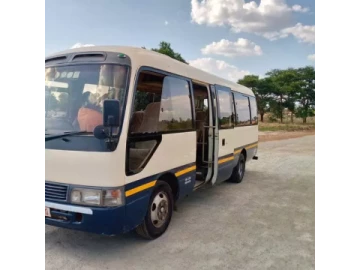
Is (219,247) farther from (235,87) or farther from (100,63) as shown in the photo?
(235,87)

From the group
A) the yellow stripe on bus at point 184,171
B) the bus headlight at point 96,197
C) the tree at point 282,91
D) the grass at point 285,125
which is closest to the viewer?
the bus headlight at point 96,197

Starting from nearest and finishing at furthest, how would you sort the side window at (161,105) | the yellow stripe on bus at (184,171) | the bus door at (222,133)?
the side window at (161,105) < the yellow stripe on bus at (184,171) < the bus door at (222,133)

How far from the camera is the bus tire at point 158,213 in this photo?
3820mm

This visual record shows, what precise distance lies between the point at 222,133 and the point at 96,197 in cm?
347

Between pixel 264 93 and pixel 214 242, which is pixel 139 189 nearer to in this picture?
pixel 214 242

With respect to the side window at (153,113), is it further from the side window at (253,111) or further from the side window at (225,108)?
the side window at (253,111)

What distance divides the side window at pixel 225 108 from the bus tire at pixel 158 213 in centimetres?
230

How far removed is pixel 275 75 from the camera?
39969 millimetres

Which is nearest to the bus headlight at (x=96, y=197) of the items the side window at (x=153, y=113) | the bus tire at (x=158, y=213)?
the side window at (x=153, y=113)

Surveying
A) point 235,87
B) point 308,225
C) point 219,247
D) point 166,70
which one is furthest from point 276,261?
point 235,87

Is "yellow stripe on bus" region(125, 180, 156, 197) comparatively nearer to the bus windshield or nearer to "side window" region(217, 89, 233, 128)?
the bus windshield

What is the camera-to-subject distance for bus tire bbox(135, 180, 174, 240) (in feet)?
12.5

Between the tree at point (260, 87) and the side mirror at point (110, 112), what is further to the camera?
the tree at point (260, 87)

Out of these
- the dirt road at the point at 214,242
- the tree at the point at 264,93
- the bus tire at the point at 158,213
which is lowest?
the dirt road at the point at 214,242
